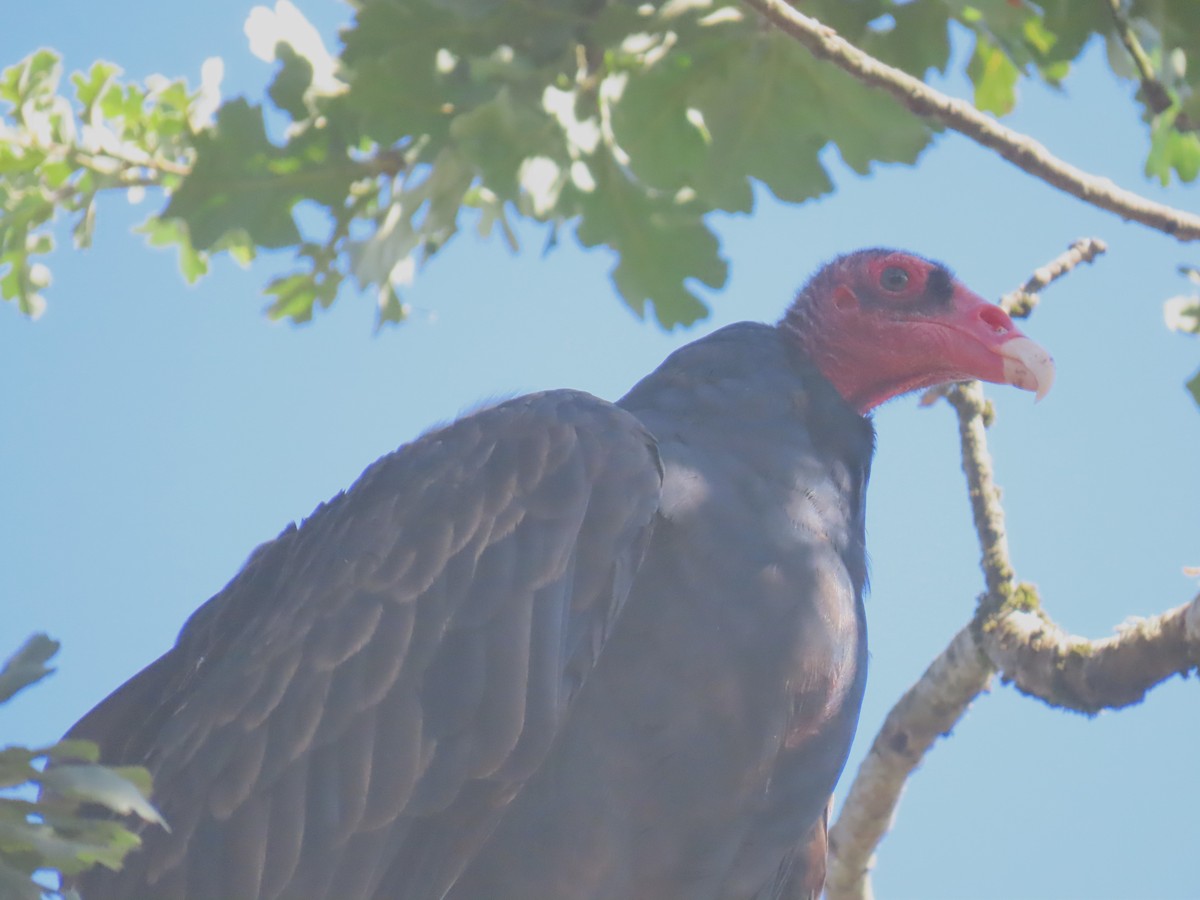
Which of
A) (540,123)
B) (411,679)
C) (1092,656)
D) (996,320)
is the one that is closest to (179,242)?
(540,123)

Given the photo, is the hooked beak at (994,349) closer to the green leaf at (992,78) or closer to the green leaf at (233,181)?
the green leaf at (992,78)

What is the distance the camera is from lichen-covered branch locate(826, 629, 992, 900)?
489cm

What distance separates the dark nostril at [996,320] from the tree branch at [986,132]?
113 cm

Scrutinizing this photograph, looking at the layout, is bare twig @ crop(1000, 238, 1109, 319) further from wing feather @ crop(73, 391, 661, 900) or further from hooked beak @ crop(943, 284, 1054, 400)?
wing feather @ crop(73, 391, 661, 900)

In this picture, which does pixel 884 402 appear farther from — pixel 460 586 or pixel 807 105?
pixel 460 586

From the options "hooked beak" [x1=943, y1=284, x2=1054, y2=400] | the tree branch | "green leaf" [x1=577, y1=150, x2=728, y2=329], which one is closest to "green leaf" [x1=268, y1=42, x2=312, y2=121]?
"green leaf" [x1=577, y1=150, x2=728, y2=329]

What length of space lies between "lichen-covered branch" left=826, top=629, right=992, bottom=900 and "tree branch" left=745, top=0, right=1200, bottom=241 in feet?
5.40

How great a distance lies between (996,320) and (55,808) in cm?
318

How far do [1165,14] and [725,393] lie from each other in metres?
1.46

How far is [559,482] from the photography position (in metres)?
3.90

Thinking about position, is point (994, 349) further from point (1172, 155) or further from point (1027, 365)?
point (1172, 155)

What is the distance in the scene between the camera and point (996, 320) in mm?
4832

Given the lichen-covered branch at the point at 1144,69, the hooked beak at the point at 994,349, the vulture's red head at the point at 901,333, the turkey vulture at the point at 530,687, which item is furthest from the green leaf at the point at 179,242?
the lichen-covered branch at the point at 1144,69

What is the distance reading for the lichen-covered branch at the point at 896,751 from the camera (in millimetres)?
4895
